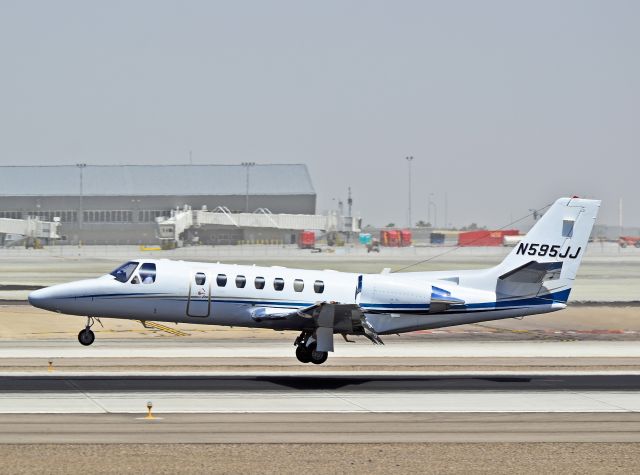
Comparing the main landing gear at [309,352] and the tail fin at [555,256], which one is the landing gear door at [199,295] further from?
the tail fin at [555,256]

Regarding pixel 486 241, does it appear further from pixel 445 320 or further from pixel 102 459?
pixel 102 459

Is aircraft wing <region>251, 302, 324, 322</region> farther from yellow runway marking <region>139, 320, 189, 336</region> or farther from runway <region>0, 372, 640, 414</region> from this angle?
yellow runway marking <region>139, 320, 189, 336</region>

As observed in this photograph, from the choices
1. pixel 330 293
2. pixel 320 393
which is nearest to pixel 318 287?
pixel 330 293

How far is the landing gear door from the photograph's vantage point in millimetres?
35000

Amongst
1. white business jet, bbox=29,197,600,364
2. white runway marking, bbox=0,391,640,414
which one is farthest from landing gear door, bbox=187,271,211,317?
white runway marking, bbox=0,391,640,414

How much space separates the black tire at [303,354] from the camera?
35.7 metres

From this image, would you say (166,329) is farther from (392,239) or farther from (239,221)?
(392,239)

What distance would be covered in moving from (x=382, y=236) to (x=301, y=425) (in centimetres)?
16209

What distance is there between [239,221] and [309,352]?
5300 inches

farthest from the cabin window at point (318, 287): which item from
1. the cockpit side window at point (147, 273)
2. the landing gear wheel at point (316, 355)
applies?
the cockpit side window at point (147, 273)

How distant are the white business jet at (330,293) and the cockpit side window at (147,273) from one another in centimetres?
3

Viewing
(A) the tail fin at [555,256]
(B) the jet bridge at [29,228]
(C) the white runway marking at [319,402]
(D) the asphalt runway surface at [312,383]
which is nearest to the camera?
(C) the white runway marking at [319,402]

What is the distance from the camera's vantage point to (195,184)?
181 metres

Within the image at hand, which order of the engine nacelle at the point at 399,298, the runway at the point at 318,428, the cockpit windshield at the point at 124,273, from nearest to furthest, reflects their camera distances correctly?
the runway at the point at 318,428, the cockpit windshield at the point at 124,273, the engine nacelle at the point at 399,298
